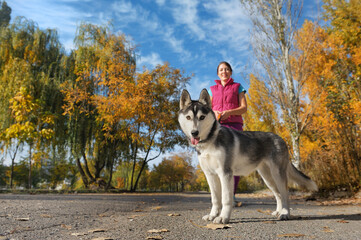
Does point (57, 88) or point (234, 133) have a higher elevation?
point (57, 88)

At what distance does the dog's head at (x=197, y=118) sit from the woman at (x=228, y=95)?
0.97 metres

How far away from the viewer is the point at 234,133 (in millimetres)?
3541

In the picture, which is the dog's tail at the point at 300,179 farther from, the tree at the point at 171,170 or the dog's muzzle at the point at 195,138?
the tree at the point at 171,170

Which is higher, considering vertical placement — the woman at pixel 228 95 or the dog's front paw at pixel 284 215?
the woman at pixel 228 95

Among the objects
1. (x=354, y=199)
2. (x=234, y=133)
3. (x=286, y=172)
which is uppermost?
(x=234, y=133)

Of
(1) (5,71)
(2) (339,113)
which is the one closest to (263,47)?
(2) (339,113)

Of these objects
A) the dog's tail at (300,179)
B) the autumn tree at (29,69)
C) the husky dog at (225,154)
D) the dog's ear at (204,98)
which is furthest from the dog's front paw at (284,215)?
the autumn tree at (29,69)

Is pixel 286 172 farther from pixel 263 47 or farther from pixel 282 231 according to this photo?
pixel 263 47

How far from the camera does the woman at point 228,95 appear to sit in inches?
168

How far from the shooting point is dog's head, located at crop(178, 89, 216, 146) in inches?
122

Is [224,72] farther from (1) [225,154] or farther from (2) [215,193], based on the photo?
(2) [215,193]

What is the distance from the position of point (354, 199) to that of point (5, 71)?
55.9ft

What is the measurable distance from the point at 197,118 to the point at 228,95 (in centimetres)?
137

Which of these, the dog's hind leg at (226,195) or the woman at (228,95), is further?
the woman at (228,95)
